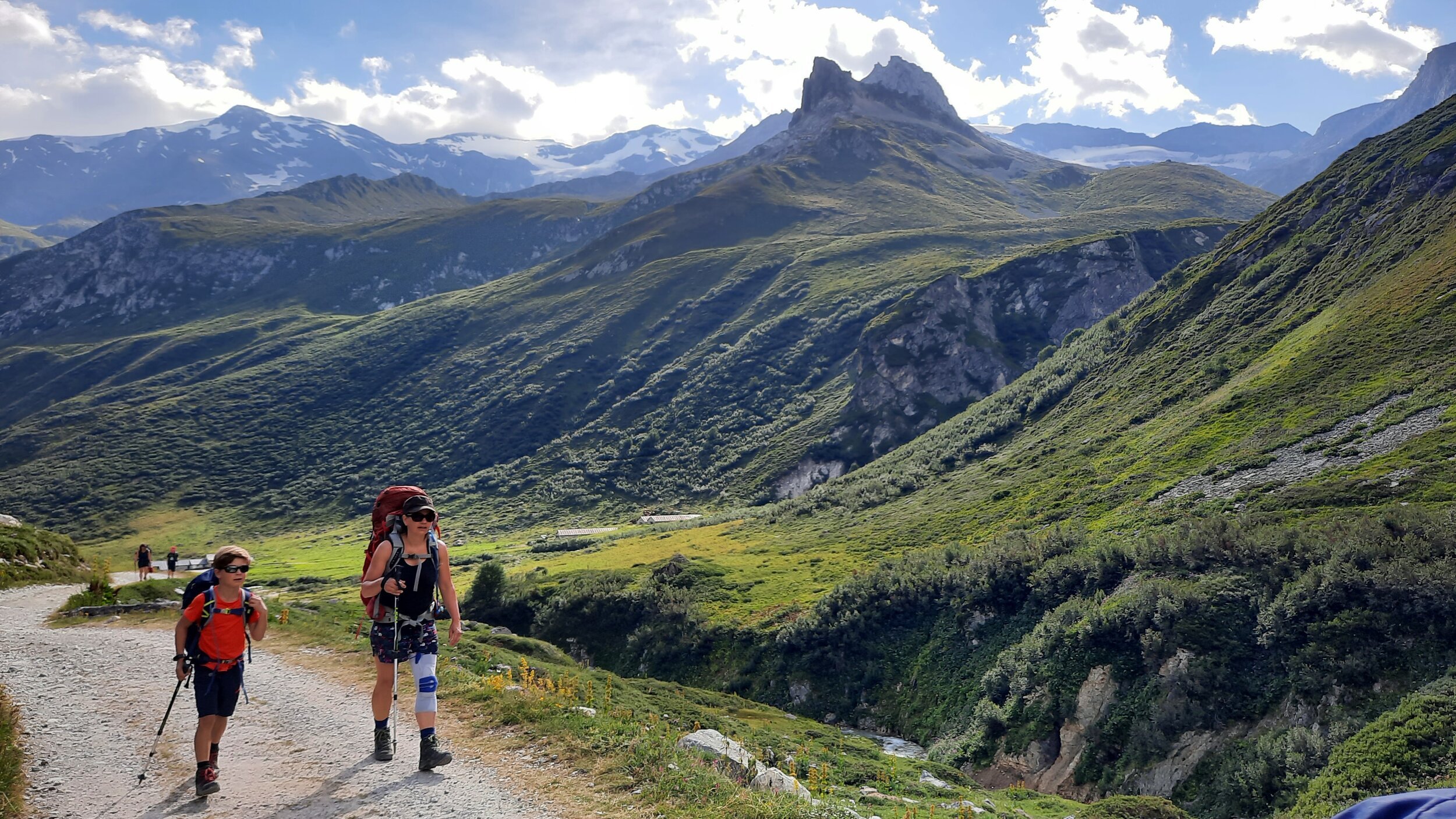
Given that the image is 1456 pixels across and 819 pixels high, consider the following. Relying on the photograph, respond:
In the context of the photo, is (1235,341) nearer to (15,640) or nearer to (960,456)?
(960,456)

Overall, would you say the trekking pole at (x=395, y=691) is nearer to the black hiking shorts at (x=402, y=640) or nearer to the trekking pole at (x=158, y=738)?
the black hiking shorts at (x=402, y=640)

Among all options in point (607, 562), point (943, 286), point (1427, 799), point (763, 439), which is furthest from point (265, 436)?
point (1427, 799)

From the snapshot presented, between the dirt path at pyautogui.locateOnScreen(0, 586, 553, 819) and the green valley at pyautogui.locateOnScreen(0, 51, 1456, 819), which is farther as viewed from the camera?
the green valley at pyautogui.locateOnScreen(0, 51, 1456, 819)

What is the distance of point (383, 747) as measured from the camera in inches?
422

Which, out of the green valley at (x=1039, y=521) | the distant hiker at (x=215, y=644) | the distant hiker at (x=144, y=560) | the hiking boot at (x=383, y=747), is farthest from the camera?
the distant hiker at (x=144, y=560)

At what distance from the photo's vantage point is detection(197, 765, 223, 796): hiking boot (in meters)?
9.32

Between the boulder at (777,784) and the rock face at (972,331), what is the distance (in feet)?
351

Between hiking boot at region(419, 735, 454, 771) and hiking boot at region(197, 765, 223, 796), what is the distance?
2.45 metres

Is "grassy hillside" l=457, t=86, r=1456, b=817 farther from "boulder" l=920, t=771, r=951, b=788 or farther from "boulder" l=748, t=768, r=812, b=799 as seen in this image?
"boulder" l=748, t=768, r=812, b=799

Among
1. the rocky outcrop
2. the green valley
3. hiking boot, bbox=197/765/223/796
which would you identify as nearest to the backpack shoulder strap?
hiking boot, bbox=197/765/223/796

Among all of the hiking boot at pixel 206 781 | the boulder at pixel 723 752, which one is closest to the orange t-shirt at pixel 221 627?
the hiking boot at pixel 206 781

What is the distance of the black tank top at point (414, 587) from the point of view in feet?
33.1

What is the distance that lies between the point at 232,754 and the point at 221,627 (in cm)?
250

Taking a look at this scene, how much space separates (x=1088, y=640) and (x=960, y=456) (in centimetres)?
5519
